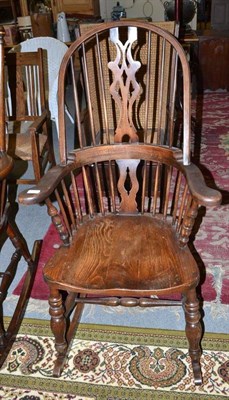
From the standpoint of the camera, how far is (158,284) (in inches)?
48.3

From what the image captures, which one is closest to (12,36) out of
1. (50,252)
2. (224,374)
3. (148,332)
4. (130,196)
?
(50,252)

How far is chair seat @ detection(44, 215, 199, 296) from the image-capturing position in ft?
4.05

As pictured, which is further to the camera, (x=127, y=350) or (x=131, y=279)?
(x=127, y=350)

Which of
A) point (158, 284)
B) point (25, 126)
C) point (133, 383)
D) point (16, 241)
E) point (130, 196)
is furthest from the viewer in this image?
point (25, 126)

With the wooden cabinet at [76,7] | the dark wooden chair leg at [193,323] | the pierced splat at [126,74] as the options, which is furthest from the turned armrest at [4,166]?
the wooden cabinet at [76,7]

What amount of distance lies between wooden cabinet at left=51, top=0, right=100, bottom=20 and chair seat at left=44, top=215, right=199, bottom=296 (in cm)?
461

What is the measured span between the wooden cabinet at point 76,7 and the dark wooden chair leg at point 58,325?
487 cm

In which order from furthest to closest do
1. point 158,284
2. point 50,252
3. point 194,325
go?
point 50,252 < point 194,325 < point 158,284

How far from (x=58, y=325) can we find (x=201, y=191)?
70 cm

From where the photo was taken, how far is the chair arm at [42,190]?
1221 mm

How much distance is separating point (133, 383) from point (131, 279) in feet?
1.60

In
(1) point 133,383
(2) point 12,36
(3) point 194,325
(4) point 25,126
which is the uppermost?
(2) point 12,36

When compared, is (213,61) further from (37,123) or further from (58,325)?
(58,325)

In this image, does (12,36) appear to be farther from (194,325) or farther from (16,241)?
(194,325)
